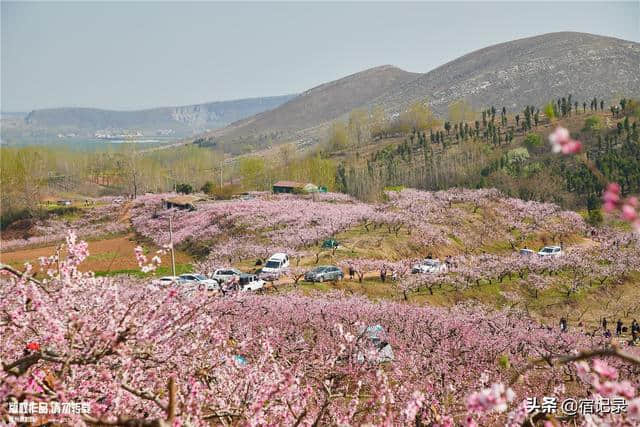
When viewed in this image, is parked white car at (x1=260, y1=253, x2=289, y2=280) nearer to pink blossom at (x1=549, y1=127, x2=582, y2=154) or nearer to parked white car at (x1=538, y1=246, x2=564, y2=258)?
parked white car at (x1=538, y1=246, x2=564, y2=258)

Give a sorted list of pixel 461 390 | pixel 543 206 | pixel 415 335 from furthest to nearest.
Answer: pixel 543 206, pixel 415 335, pixel 461 390

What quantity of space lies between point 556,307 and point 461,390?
61.3ft

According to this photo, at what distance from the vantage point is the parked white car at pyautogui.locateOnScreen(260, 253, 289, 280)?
31.5m

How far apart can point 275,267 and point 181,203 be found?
32647 mm

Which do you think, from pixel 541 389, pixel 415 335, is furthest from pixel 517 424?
pixel 415 335

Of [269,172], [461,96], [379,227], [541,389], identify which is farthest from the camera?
[461,96]

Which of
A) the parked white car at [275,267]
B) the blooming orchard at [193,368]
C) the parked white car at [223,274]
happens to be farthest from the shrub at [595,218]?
the parked white car at [223,274]

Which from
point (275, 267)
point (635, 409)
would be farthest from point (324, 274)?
point (635, 409)

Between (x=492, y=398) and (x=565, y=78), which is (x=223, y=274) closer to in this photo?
(x=492, y=398)

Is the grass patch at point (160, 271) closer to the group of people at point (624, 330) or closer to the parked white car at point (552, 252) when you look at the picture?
the parked white car at point (552, 252)

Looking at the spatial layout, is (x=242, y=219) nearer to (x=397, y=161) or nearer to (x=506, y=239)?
(x=506, y=239)

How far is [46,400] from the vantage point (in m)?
4.69

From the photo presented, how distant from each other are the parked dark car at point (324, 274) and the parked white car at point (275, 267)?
6.02ft

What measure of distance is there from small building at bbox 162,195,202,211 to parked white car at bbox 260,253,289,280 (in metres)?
28.4
